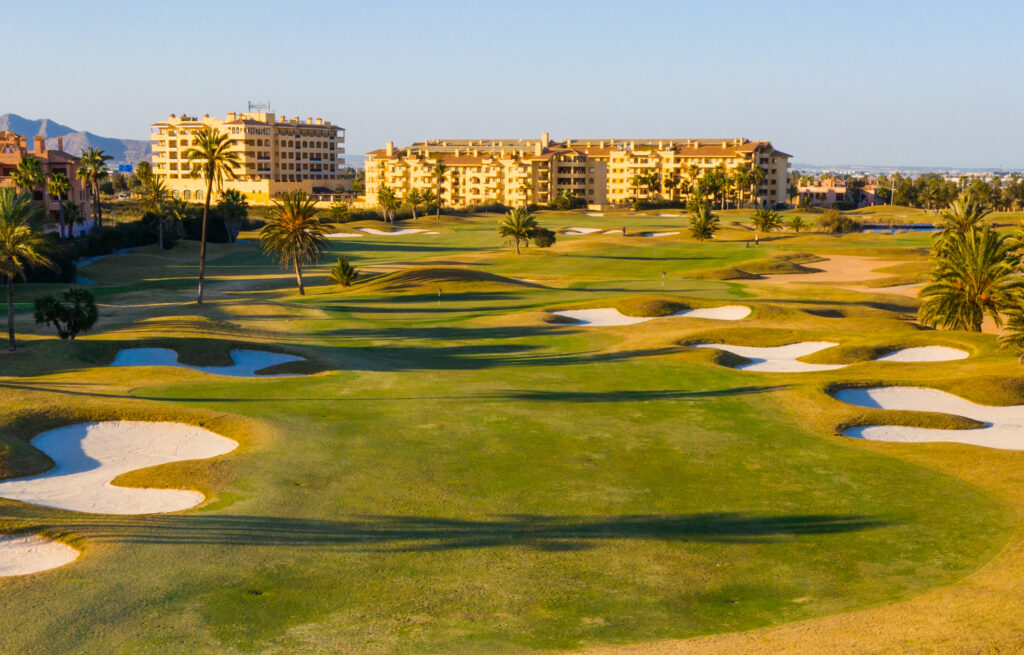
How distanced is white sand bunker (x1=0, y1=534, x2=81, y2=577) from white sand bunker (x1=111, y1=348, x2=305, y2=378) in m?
19.0

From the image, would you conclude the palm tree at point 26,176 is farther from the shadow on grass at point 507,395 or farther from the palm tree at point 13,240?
the shadow on grass at point 507,395

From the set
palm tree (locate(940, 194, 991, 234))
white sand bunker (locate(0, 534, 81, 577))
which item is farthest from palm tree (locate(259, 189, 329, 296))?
white sand bunker (locate(0, 534, 81, 577))

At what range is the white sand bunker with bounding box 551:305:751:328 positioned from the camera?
198 feet

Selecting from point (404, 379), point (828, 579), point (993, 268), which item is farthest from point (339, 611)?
point (993, 268)

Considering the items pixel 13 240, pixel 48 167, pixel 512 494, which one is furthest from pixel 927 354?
pixel 48 167

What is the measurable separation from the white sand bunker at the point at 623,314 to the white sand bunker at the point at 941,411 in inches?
913

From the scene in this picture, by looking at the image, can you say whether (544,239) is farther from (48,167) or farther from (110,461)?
(110,461)

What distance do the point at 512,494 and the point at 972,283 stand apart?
39.7 meters

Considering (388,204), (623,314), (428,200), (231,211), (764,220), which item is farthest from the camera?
(428,200)

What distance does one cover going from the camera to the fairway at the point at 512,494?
17656 millimetres

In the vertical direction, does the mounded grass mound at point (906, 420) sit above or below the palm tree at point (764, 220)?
below

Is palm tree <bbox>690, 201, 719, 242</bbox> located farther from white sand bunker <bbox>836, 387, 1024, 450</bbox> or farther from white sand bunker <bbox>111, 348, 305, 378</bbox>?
white sand bunker <bbox>111, 348, 305, 378</bbox>

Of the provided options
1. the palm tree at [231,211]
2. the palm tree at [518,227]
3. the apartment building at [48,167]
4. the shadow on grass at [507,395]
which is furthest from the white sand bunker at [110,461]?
the apartment building at [48,167]

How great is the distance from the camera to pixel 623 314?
6188cm
